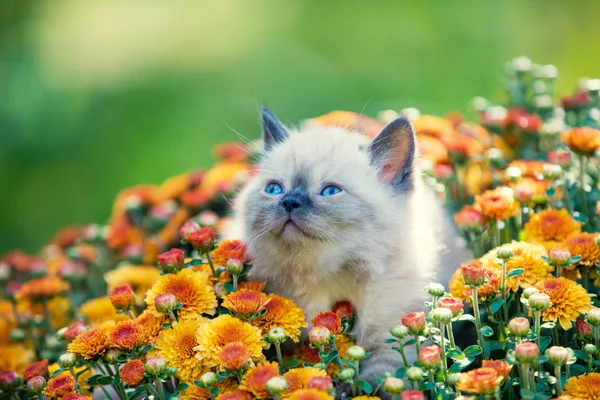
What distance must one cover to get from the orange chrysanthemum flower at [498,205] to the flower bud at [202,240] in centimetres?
70

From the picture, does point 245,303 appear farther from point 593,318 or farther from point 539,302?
point 593,318

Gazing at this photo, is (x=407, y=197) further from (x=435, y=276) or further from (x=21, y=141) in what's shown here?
(x=21, y=141)

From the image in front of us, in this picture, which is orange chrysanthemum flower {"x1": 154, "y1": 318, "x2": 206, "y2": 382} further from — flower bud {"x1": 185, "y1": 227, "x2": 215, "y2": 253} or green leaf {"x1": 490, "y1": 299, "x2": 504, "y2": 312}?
green leaf {"x1": 490, "y1": 299, "x2": 504, "y2": 312}

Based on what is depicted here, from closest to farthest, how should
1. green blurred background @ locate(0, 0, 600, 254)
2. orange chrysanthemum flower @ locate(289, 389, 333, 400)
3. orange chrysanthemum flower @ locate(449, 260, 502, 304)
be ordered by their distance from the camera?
orange chrysanthemum flower @ locate(289, 389, 333, 400), orange chrysanthemum flower @ locate(449, 260, 502, 304), green blurred background @ locate(0, 0, 600, 254)

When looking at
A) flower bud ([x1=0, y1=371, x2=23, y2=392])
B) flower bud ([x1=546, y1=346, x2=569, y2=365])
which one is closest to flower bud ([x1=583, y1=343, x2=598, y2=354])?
flower bud ([x1=546, y1=346, x2=569, y2=365])

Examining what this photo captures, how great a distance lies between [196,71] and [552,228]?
3.92 meters

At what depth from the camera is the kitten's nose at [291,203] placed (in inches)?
67.1

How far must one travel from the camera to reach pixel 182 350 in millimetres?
1521

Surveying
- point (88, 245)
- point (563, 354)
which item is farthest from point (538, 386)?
point (88, 245)

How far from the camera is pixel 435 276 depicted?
6.23ft

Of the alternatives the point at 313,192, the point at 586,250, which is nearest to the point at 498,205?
the point at 586,250

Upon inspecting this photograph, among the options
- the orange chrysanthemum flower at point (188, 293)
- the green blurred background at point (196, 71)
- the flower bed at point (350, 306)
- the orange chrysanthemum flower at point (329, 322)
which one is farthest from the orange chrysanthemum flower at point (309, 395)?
the green blurred background at point (196, 71)

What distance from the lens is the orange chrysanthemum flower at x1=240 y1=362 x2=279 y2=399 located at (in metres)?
1.32

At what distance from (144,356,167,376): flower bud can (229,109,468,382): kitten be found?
45 cm
